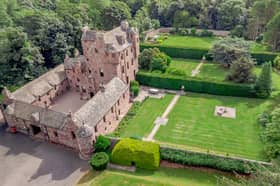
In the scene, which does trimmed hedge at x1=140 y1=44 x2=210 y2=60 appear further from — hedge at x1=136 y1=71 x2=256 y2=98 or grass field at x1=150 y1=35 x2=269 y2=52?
hedge at x1=136 y1=71 x2=256 y2=98

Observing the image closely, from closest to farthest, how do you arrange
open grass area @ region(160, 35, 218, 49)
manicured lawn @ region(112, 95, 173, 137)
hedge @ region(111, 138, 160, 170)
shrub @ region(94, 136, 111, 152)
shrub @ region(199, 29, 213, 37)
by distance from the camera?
hedge @ region(111, 138, 160, 170) → shrub @ region(94, 136, 111, 152) → manicured lawn @ region(112, 95, 173, 137) → open grass area @ region(160, 35, 218, 49) → shrub @ region(199, 29, 213, 37)

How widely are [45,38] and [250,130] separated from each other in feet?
161

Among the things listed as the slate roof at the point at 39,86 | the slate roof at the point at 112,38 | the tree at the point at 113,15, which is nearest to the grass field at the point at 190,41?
the tree at the point at 113,15

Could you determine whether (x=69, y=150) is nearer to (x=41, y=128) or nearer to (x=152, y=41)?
(x=41, y=128)

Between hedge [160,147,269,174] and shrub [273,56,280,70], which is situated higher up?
shrub [273,56,280,70]

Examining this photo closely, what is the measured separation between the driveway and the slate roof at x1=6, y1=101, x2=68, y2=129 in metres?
3.57

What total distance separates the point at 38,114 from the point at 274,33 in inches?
2360

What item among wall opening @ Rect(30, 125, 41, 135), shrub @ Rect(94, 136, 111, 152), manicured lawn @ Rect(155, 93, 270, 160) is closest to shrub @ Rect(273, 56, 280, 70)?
manicured lawn @ Rect(155, 93, 270, 160)

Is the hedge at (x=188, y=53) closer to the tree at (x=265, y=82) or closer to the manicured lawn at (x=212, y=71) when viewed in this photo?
the manicured lawn at (x=212, y=71)

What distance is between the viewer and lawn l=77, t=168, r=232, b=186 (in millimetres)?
30297

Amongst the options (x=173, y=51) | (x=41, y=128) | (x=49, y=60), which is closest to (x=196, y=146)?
(x=41, y=128)

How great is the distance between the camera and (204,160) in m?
31.5

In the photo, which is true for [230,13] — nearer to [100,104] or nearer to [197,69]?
[197,69]

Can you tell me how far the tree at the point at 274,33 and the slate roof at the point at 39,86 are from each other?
174 feet
